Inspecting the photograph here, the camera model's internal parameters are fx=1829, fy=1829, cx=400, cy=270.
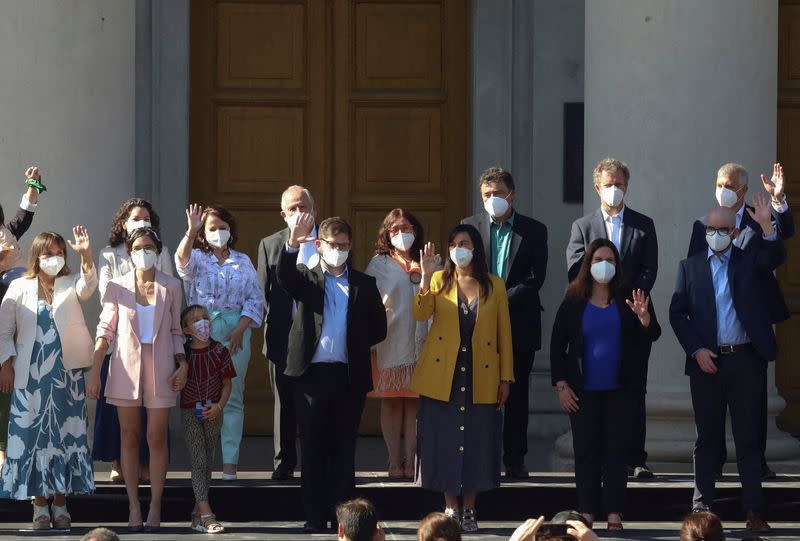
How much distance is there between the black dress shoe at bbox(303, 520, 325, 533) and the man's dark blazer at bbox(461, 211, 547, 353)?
1.83 meters

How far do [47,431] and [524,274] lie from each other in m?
3.20

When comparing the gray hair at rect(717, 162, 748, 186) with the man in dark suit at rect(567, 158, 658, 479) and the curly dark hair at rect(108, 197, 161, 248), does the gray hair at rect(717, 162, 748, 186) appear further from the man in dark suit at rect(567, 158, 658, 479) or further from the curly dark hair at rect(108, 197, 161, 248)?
the curly dark hair at rect(108, 197, 161, 248)

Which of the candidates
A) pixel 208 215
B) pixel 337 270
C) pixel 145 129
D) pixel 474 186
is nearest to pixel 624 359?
pixel 337 270

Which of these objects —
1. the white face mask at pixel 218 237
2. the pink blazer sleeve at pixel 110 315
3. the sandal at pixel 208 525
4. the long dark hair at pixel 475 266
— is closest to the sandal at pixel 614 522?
the long dark hair at pixel 475 266

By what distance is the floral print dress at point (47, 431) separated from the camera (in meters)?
11.0

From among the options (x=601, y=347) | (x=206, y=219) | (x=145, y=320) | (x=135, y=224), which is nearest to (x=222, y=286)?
(x=206, y=219)

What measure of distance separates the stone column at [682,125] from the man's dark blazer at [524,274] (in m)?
1.07

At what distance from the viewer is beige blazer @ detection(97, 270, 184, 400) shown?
11055 mm

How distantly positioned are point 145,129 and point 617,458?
550cm

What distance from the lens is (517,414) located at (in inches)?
471

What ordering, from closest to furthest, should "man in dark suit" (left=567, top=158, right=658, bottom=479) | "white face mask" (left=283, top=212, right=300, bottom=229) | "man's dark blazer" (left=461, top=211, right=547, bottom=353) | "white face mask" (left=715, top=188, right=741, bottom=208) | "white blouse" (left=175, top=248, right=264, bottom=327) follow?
1. "white face mask" (left=283, top=212, right=300, bottom=229)
2. "white face mask" (left=715, top=188, right=741, bottom=208)
3. "man in dark suit" (left=567, top=158, right=658, bottom=479)
4. "man's dark blazer" (left=461, top=211, right=547, bottom=353)
5. "white blouse" (left=175, top=248, right=264, bottom=327)

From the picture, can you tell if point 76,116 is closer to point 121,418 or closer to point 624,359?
point 121,418

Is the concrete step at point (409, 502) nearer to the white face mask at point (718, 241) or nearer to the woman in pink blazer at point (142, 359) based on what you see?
the woman in pink blazer at point (142, 359)

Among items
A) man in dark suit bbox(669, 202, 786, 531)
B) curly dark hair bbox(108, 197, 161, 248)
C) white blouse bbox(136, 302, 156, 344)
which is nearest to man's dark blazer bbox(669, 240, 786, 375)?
man in dark suit bbox(669, 202, 786, 531)
